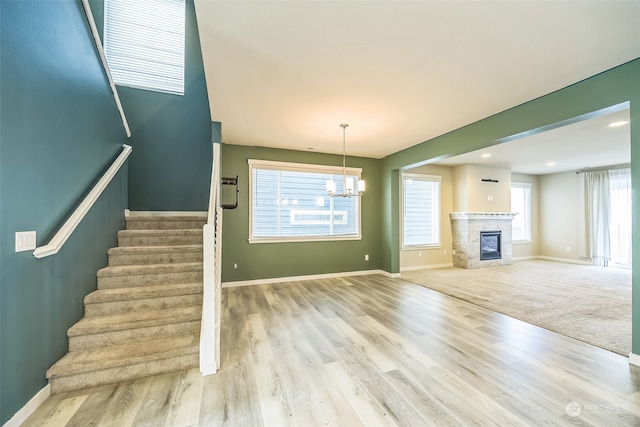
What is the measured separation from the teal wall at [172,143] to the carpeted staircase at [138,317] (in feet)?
4.04

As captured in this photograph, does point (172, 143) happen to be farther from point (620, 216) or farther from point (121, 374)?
point (620, 216)

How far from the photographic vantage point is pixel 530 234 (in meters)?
8.16

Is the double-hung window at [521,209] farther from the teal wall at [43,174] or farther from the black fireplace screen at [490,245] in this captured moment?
the teal wall at [43,174]

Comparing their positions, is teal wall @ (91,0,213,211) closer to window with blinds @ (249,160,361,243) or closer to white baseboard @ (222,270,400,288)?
window with blinds @ (249,160,361,243)

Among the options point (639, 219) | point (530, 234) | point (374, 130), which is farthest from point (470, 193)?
point (639, 219)

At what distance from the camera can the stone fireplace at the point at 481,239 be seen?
6.53 m

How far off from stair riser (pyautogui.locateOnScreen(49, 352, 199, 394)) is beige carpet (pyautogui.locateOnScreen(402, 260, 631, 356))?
3.80m

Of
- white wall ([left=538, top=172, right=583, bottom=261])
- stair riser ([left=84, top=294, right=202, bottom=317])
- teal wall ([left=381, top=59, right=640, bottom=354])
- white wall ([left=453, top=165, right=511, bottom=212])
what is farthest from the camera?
white wall ([left=538, top=172, right=583, bottom=261])

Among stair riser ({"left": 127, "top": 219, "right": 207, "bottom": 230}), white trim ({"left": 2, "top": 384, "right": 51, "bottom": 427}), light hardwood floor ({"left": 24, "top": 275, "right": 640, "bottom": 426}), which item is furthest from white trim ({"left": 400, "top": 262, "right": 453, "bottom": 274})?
white trim ({"left": 2, "top": 384, "right": 51, "bottom": 427})

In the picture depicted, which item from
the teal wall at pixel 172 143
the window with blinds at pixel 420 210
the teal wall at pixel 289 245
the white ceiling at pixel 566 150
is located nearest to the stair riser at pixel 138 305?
the teal wall at pixel 289 245

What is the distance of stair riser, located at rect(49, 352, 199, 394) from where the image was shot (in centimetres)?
189

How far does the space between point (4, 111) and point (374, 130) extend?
12.3 ft

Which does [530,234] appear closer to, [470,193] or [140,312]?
[470,193]

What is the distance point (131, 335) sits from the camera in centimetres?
229
